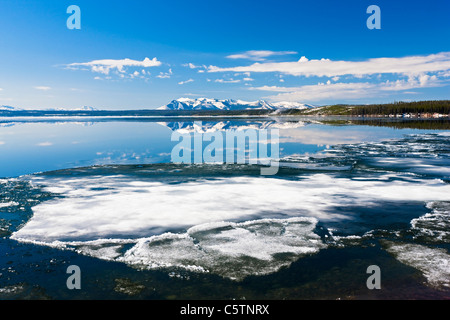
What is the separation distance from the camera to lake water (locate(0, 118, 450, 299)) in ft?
25.9

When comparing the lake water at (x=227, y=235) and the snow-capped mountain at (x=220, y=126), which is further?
the snow-capped mountain at (x=220, y=126)

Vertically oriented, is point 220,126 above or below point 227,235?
above

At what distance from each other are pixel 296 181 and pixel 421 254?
10735 millimetres


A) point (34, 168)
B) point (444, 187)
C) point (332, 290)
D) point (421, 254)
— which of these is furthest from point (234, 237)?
point (34, 168)

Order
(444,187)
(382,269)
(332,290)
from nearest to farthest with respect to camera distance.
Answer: (332,290)
(382,269)
(444,187)

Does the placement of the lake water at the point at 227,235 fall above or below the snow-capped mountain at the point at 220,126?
below

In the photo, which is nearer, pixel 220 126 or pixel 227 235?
pixel 227 235

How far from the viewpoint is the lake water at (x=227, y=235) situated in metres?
7.89

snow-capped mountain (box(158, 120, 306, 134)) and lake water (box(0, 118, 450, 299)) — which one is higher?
snow-capped mountain (box(158, 120, 306, 134))

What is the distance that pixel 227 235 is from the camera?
11156 millimetres

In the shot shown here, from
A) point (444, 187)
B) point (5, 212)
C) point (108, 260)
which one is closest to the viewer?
point (108, 260)

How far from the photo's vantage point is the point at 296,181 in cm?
2000

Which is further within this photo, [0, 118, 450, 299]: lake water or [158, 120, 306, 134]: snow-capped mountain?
[158, 120, 306, 134]: snow-capped mountain
